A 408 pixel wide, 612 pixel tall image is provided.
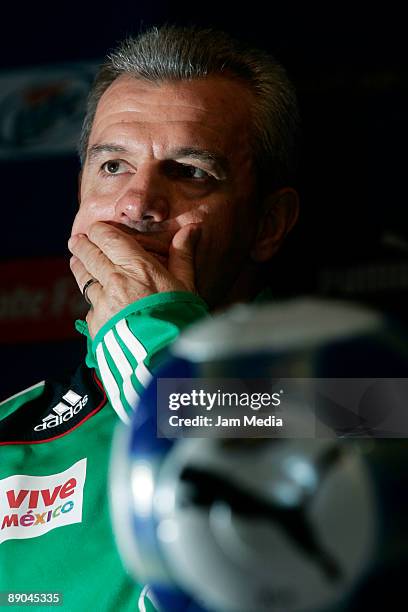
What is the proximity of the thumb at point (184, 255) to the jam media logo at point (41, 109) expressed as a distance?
0.78 metres

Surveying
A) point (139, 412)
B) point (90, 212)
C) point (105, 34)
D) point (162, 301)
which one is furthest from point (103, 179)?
point (105, 34)

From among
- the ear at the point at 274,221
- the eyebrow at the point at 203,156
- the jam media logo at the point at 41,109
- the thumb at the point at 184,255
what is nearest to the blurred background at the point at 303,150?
the jam media logo at the point at 41,109

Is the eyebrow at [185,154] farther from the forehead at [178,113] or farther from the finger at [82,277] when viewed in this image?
the finger at [82,277]

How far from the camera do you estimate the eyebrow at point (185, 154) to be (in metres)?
0.91

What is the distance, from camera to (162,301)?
609 mm

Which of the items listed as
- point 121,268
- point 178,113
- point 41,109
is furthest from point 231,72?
point 41,109

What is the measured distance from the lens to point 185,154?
0.91m

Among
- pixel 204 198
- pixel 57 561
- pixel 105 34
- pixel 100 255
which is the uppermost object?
pixel 105 34

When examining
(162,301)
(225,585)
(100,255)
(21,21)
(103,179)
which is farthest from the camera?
(21,21)

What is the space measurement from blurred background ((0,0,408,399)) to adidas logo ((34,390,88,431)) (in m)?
0.50

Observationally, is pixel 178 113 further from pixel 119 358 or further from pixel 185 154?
pixel 119 358

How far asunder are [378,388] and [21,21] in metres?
1.43

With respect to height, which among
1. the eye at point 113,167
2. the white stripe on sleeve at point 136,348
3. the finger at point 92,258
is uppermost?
the eye at point 113,167

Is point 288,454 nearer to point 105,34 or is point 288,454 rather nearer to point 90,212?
point 90,212
